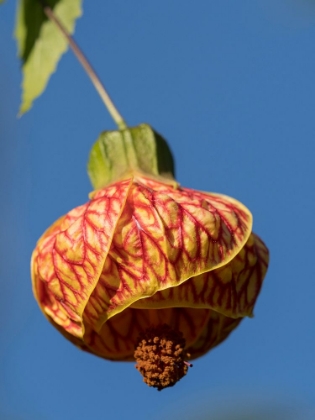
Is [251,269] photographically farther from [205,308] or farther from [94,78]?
[94,78]

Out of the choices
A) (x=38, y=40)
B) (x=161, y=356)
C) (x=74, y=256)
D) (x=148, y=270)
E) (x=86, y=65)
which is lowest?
(x=161, y=356)

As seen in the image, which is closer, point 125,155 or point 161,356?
point 161,356

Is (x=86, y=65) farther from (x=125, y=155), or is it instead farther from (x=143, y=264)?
(x=143, y=264)

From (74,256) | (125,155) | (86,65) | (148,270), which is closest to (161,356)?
(148,270)

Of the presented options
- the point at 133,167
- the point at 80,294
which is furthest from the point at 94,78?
the point at 80,294

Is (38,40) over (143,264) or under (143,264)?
over

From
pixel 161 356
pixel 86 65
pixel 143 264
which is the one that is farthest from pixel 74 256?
pixel 86 65
